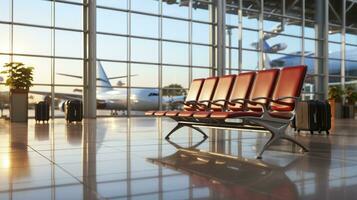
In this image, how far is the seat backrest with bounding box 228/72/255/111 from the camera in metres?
5.86

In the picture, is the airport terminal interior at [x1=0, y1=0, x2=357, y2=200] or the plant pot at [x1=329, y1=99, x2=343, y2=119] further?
the plant pot at [x1=329, y1=99, x2=343, y2=119]

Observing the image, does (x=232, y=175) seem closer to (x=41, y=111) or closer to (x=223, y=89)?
(x=223, y=89)

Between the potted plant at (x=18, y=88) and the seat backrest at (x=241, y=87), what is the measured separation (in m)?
8.93

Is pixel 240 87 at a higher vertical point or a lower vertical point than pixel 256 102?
higher

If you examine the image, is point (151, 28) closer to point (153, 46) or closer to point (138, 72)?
point (153, 46)

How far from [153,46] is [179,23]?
1.91 metres

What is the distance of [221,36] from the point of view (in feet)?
65.5

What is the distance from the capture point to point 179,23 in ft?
63.3

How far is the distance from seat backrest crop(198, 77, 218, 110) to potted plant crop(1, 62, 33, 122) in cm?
803

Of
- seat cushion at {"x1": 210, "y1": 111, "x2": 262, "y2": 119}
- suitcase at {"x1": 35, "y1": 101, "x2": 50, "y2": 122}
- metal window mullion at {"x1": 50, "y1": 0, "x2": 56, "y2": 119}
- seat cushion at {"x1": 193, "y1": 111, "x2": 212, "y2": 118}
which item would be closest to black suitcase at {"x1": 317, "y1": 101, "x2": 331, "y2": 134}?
seat cushion at {"x1": 193, "y1": 111, "x2": 212, "y2": 118}


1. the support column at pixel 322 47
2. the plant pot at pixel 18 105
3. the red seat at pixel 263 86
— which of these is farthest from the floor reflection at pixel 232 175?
the support column at pixel 322 47

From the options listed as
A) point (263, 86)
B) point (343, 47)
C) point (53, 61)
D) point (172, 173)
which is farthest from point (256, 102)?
point (343, 47)

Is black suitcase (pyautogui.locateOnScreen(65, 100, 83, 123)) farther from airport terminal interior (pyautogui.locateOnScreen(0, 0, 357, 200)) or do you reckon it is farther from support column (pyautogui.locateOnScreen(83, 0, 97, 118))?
support column (pyautogui.locateOnScreen(83, 0, 97, 118))

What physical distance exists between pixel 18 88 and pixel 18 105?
57 cm
